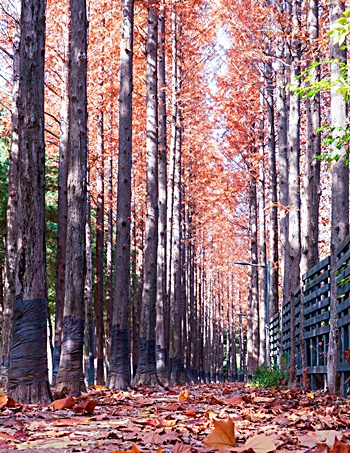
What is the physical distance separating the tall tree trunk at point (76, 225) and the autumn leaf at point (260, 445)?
20.6 feet

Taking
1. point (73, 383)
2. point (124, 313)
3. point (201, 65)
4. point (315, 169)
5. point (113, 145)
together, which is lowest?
point (73, 383)

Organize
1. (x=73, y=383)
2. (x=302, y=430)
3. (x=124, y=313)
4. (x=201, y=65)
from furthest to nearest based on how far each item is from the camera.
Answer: (x=201, y=65), (x=124, y=313), (x=73, y=383), (x=302, y=430)

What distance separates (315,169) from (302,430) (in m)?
11.9

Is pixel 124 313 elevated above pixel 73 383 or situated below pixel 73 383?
above

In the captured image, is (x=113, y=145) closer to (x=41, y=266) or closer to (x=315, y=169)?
(x=315, y=169)

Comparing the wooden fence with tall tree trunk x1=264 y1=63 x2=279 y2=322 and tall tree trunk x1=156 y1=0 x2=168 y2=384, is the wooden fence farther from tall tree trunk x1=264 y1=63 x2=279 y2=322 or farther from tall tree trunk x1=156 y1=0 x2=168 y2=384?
tall tree trunk x1=264 y1=63 x2=279 y2=322

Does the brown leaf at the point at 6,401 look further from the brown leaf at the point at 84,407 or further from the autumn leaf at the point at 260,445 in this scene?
the autumn leaf at the point at 260,445

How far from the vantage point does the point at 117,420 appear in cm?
533

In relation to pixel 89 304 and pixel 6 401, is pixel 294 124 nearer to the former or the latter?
pixel 89 304

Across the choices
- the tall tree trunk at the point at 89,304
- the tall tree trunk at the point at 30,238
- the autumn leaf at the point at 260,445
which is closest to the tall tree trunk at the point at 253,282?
the tall tree trunk at the point at 89,304

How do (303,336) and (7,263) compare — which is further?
(7,263)

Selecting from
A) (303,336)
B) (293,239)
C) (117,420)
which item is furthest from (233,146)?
(117,420)

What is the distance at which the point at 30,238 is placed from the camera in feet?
25.9

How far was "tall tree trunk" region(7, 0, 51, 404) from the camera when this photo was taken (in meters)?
7.54
